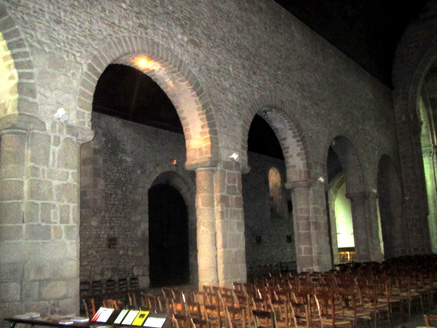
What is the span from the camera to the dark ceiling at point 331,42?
41.4 feet

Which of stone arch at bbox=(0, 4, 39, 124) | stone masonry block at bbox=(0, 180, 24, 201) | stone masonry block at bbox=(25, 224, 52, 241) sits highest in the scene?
stone arch at bbox=(0, 4, 39, 124)

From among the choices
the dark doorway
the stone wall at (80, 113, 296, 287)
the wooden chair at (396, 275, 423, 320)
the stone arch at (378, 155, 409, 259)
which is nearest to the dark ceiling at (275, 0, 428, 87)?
the stone arch at (378, 155, 409, 259)

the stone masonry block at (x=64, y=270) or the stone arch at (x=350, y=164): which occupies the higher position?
the stone arch at (x=350, y=164)

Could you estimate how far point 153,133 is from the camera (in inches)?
583

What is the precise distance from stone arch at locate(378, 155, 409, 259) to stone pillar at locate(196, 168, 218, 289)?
12.3m

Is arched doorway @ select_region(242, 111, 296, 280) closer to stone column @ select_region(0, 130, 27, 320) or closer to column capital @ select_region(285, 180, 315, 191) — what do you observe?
column capital @ select_region(285, 180, 315, 191)

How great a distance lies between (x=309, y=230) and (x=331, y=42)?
702cm

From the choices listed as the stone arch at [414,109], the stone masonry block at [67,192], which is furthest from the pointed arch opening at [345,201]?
the stone masonry block at [67,192]

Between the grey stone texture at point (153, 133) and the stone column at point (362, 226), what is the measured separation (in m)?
0.08

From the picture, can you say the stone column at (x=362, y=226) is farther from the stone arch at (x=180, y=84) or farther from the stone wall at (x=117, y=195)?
the stone arch at (x=180, y=84)

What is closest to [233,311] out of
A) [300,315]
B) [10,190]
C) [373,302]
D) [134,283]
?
[300,315]

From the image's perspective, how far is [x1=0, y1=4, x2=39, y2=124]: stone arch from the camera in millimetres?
6328

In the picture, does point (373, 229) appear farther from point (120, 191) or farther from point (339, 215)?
point (339, 215)

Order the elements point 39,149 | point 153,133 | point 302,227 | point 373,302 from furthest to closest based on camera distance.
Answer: point 153,133 < point 302,227 < point 373,302 < point 39,149
